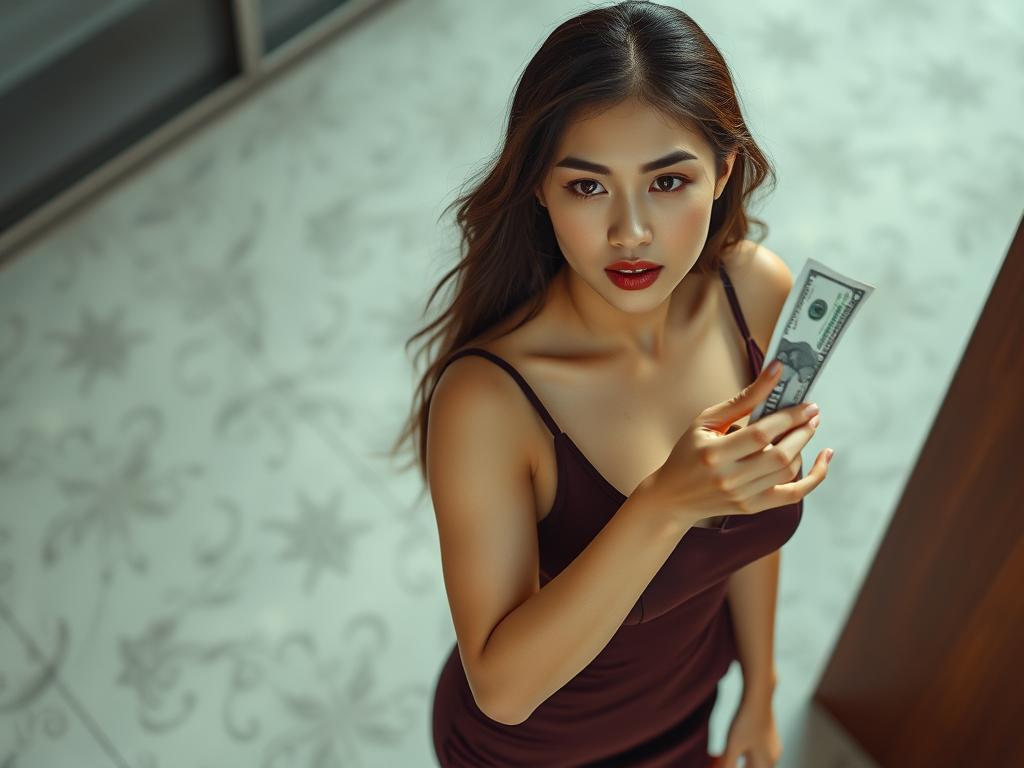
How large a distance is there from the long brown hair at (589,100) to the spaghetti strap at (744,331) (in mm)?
159

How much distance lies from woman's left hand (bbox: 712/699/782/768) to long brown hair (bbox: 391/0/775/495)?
3.00 ft

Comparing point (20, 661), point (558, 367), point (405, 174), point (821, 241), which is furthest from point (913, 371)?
point (20, 661)

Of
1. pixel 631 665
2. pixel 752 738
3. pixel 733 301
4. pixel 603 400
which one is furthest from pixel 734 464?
pixel 752 738

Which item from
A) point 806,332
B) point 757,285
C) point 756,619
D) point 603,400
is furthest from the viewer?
point 756,619

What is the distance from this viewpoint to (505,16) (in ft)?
12.3

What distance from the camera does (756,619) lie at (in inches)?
76.3

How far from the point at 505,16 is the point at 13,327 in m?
1.69

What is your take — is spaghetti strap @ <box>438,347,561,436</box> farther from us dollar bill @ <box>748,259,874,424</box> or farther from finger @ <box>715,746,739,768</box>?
finger @ <box>715,746,739,768</box>

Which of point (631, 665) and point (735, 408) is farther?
point (631, 665)

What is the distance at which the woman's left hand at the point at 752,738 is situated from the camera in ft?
6.66

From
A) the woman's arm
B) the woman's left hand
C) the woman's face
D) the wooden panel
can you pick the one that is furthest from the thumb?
the woman's left hand

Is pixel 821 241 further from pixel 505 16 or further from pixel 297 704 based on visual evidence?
pixel 297 704

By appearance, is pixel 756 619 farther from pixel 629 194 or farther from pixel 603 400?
pixel 629 194

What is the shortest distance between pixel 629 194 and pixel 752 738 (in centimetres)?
110
